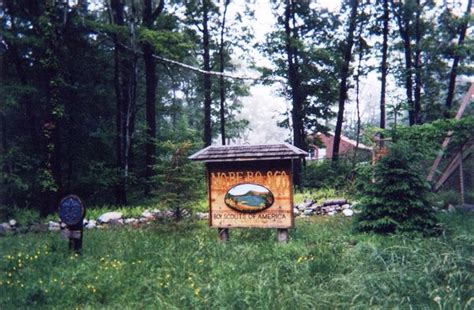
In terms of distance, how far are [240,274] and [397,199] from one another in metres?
5.04

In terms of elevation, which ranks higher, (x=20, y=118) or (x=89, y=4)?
(x=89, y=4)

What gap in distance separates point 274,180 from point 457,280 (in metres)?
4.86

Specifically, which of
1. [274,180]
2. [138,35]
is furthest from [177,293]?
[138,35]

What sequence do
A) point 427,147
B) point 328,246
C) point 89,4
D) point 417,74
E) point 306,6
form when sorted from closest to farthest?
point 328,246 < point 427,147 < point 89,4 < point 417,74 < point 306,6

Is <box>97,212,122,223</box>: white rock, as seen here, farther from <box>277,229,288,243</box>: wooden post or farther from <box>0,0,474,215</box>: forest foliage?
<box>277,229,288,243</box>: wooden post

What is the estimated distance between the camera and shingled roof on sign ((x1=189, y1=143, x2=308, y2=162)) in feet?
30.2

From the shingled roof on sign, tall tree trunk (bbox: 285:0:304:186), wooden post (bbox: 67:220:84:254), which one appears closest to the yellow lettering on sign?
the shingled roof on sign

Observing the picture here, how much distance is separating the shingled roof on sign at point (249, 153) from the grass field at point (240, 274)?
204cm

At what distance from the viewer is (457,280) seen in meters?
5.22

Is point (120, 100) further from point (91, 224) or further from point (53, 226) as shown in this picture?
point (53, 226)

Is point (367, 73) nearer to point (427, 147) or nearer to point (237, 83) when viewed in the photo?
point (237, 83)

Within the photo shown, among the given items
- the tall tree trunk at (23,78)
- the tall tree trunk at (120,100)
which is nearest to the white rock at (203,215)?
the tall tree trunk at (120,100)

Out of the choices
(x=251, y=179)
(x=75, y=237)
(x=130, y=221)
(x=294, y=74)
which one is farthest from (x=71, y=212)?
(x=294, y=74)

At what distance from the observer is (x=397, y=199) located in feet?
31.3
